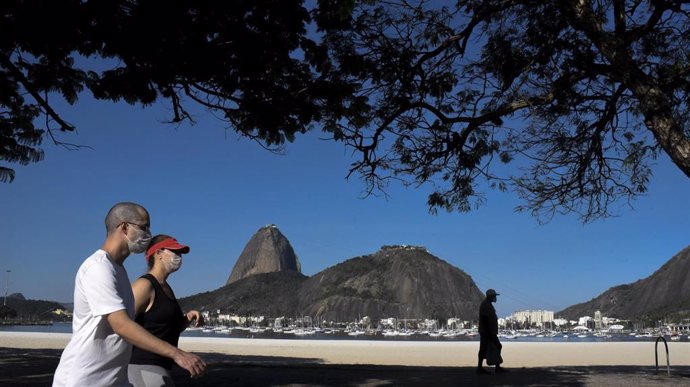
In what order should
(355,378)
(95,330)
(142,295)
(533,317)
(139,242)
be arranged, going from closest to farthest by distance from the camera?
(95,330) → (139,242) → (142,295) → (355,378) → (533,317)

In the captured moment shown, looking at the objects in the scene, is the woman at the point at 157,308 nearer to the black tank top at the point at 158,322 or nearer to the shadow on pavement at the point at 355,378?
the black tank top at the point at 158,322

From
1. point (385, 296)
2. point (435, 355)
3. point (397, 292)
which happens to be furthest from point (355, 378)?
point (397, 292)

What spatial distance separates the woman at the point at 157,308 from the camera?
114 inches

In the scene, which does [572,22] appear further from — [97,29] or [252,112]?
[97,29]

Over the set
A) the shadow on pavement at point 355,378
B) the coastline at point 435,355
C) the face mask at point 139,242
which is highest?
the face mask at point 139,242

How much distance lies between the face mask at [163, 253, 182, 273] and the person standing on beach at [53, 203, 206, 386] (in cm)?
46

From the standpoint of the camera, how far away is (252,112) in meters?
6.82

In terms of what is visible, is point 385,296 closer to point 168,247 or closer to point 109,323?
point 168,247

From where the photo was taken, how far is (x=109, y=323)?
7.77ft

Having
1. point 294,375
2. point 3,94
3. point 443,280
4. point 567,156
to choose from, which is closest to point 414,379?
point 294,375

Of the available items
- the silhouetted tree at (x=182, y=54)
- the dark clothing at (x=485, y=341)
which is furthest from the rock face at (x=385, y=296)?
the silhouetted tree at (x=182, y=54)

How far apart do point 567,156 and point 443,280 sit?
185057 mm

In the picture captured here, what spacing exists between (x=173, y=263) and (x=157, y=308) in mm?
224

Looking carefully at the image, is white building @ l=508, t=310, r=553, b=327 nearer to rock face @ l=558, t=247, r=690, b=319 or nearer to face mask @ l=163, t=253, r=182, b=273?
rock face @ l=558, t=247, r=690, b=319
